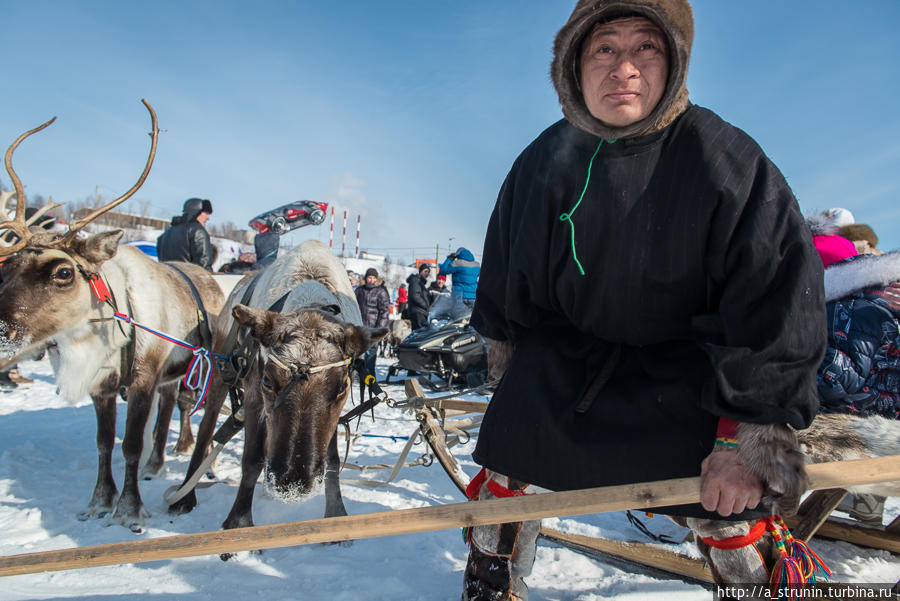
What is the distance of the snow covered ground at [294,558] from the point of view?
7.14 ft

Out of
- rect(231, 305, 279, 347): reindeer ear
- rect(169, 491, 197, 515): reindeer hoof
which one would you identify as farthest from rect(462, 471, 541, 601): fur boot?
rect(169, 491, 197, 515): reindeer hoof

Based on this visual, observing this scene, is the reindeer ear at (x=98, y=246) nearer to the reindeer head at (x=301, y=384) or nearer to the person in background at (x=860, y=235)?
the reindeer head at (x=301, y=384)

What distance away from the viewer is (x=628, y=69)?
1.28m

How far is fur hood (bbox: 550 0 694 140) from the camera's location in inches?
47.8

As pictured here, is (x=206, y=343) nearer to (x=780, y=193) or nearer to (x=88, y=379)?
(x=88, y=379)

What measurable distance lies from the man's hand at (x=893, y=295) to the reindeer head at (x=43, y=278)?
15.6 feet

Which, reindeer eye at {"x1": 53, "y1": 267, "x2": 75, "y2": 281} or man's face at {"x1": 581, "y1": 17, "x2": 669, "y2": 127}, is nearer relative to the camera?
man's face at {"x1": 581, "y1": 17, "x2": 669, "y2": 127}

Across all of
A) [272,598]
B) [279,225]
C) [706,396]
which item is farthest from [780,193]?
[279,225]

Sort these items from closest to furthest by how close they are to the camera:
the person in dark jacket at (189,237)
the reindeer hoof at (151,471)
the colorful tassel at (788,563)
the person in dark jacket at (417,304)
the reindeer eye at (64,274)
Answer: the colorful tassel at (788,563)
the reindeer eye at (64,274)
the reindeer hoof at (151,471)
the person in dark jacket at (189,237)
the person in dark jacket at (417,304)

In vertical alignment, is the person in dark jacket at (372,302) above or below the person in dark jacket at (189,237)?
below

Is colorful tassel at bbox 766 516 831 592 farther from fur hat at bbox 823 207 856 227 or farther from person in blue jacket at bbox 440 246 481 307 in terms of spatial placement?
person in blue jacket at bbox 440 246 481 307

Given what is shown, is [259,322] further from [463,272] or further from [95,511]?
[463,272]

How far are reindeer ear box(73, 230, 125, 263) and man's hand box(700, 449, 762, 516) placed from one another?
140 inches

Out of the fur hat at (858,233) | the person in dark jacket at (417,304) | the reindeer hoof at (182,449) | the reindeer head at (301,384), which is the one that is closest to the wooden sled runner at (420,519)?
the reindeer head at (301,384)
